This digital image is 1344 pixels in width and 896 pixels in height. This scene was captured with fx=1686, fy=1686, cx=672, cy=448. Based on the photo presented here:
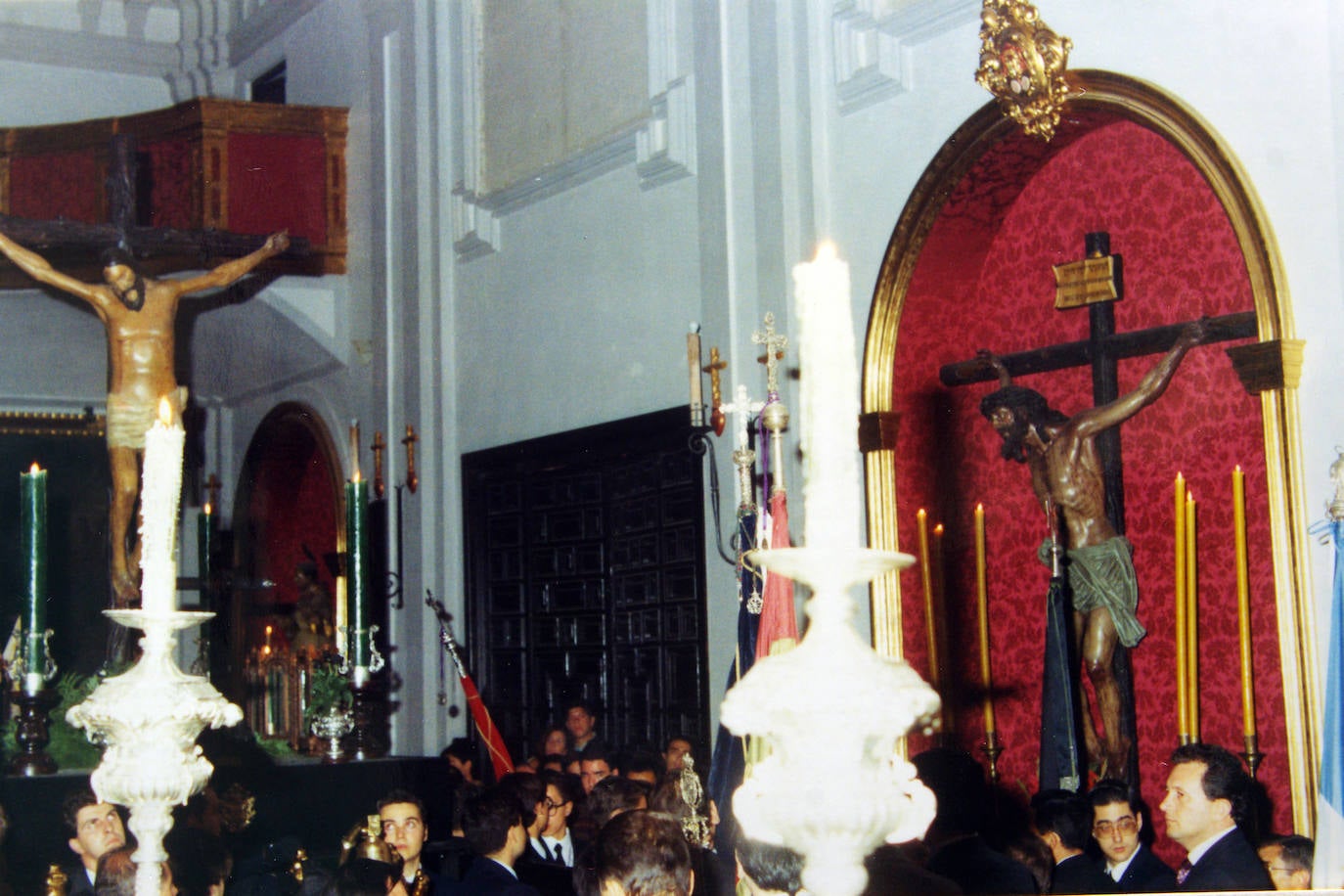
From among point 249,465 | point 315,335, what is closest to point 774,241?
point 315,335

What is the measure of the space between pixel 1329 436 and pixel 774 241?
3.12 metres

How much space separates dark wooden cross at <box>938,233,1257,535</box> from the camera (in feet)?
22.5

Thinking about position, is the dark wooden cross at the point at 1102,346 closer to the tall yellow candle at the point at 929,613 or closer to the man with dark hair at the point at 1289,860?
the tall yellow candle at the point at 929,613

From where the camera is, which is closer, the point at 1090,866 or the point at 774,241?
the point at 1090,866

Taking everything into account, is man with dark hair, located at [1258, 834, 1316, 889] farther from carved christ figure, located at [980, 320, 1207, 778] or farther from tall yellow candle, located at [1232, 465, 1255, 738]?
carved christ figure, located at [980, 320, 1207, 778]

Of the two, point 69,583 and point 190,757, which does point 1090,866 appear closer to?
point 190,757

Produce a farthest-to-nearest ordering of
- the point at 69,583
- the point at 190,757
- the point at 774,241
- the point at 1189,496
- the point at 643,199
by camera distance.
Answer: the point at 69,583 < the point at 643,199 < the point at 774,241 < the point at 1189,496 < the point at 190,757

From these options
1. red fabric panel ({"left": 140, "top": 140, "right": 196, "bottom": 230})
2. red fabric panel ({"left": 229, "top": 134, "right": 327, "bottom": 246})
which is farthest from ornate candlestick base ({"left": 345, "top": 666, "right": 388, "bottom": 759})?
red fabric panel ({"left": 140, "top": 140, "right": 196, "bottom": 230})

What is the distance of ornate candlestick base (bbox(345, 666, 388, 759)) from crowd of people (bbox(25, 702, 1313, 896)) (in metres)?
0.55

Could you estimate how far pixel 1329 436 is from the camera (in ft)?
18.8

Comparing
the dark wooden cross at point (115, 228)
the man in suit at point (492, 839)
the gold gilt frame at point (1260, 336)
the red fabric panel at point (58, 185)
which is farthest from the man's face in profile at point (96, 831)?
the red fabric panel at point (58, 185)

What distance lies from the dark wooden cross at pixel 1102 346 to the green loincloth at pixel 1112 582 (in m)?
0.14

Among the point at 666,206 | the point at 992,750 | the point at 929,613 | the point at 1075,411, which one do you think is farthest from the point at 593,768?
the point at 666,206

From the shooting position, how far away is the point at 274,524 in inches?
534
